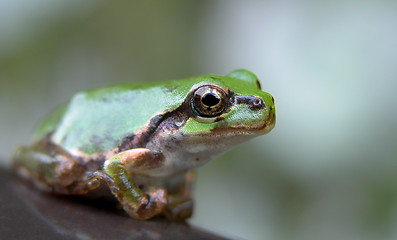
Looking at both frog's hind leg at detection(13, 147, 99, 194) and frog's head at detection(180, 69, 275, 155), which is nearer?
frog's head at detection(180, 69, 275, 155)

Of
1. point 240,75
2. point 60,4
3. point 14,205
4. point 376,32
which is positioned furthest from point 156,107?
point 60,4

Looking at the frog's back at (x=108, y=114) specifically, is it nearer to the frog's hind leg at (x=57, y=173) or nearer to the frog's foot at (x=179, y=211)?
the frog's hind leg at (x=57, y=173)

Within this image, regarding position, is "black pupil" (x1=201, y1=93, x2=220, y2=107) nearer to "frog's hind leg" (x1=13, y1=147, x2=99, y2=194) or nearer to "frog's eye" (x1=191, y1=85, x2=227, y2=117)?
"frog's eye" (x1=191, y1=85, x2=227, y2=117)

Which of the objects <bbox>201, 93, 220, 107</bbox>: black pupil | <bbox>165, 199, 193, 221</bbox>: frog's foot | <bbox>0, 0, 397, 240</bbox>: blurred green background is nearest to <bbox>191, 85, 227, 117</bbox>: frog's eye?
<bbox>201, 93, 220, 107</bbox>: black pupil

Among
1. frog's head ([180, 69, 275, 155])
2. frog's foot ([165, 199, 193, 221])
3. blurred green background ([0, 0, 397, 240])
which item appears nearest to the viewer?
frog's head ([180, 69, 275, 155])

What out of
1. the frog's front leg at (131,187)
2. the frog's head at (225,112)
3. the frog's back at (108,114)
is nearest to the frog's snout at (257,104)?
the frog's head at (225,112)

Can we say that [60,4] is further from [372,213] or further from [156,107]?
[372,213]

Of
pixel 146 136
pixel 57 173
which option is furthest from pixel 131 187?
pixel 57 173

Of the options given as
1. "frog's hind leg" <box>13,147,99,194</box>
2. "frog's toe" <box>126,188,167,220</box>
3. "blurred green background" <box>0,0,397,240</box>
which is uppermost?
"blurred green background" <box>0,0,397,240</box>
